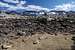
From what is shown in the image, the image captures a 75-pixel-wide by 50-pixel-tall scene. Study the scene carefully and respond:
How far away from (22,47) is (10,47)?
2.78 ft

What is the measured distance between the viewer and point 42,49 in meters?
12.1

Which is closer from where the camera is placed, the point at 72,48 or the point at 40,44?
the point at 72,48

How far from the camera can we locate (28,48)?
12617 millimetres

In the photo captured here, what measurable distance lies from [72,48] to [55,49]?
111cm

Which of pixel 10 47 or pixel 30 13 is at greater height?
pixel 10 47

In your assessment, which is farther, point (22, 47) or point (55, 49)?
point (22, 47)

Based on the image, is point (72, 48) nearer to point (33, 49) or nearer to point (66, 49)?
point (66, 49)

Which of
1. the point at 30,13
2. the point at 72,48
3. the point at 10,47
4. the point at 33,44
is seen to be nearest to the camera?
the point at 72,48

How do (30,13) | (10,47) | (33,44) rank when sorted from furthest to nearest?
(30,13)
(33,44)
(10,47)

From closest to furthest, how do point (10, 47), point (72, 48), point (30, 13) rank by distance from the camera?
point (72, 48) → point (10, 47) → point (30, 13)

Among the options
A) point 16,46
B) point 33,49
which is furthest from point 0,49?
point 33,49

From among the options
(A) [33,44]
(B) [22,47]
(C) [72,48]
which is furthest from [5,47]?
(C) [72,48]

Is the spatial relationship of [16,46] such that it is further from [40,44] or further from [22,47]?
[40,44]

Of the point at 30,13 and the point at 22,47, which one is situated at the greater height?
the point at 22,47
